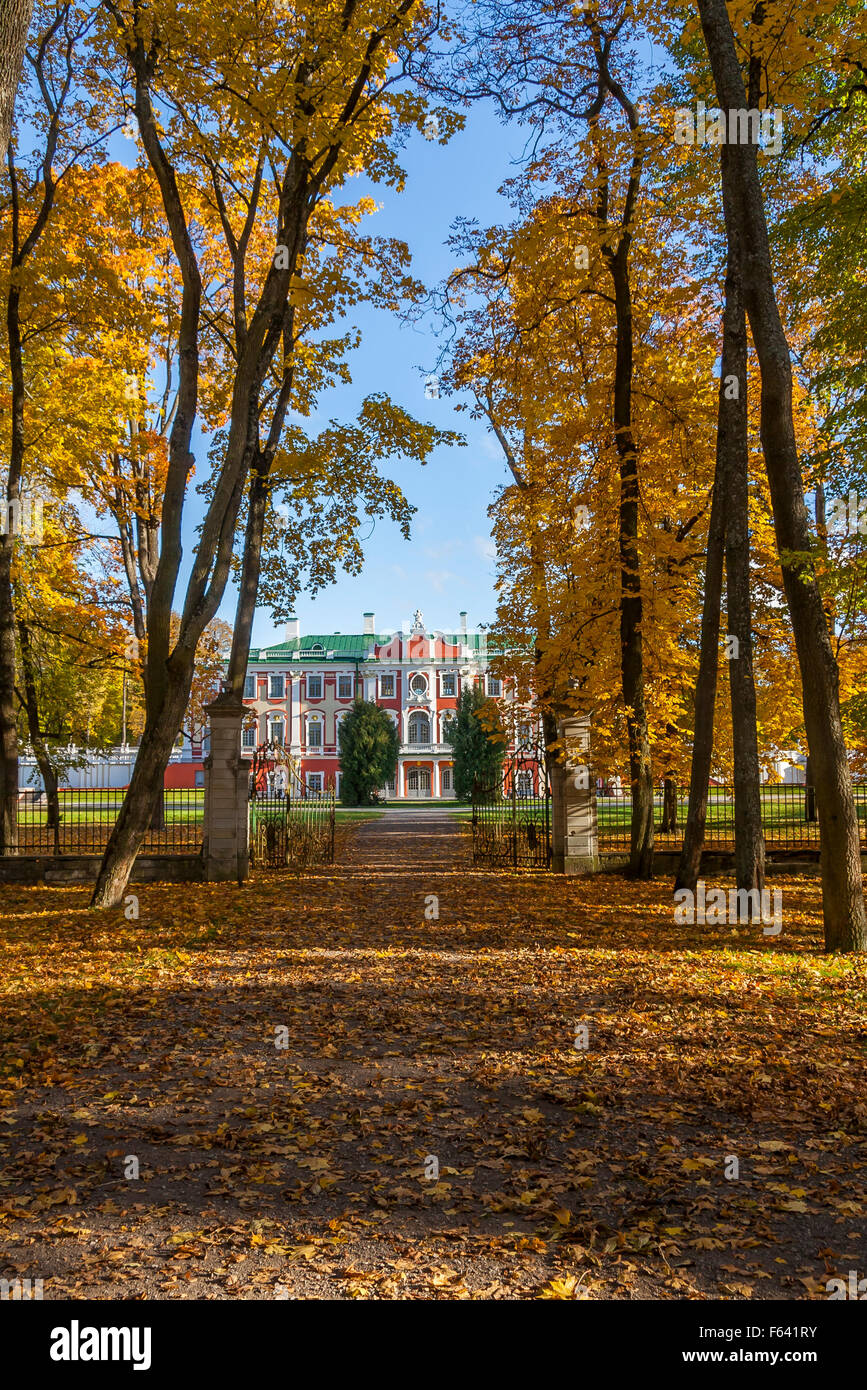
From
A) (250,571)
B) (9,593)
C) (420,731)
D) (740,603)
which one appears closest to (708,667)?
(740,603)

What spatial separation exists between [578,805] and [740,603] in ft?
17.3

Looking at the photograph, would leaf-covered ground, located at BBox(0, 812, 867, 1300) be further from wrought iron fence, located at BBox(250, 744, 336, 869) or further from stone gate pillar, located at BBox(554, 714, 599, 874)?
wrought iron fence, located at BBox(250, 744, 336, 869)

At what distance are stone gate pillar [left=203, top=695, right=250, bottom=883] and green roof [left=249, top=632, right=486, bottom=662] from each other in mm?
44343

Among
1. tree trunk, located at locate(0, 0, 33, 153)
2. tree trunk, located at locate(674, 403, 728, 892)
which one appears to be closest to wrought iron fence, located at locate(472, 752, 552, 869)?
tree trunk, located at locate(674, 403, 728, 892)

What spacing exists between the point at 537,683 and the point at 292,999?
9109 mm

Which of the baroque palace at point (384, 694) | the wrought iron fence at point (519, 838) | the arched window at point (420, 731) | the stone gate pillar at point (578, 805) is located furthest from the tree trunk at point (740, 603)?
the arched window at point (420, 731)

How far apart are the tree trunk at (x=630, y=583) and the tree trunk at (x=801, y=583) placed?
513cm

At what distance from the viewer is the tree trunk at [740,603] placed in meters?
9.45

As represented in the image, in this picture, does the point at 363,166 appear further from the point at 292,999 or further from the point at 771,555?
the point at 292,999

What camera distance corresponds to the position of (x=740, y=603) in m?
9.70

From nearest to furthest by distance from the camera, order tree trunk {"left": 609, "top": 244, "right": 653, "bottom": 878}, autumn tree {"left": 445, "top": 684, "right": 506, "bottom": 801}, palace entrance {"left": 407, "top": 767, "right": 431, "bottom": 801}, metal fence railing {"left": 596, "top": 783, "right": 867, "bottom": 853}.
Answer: tree trunk {"left": 609, "top": 244, "right": 653, "bottom": 878}
metal fence railing {"left": 596, "top": 783, "right": 867, "bottom": 853}
autumn tree {"left": 445, "top": 684, "right": 506, "bottom": 801}
palace entrance {"left": 407, "top": 767, "right": 431, "bottom": 801}

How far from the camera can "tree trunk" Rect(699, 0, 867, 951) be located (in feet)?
24.6

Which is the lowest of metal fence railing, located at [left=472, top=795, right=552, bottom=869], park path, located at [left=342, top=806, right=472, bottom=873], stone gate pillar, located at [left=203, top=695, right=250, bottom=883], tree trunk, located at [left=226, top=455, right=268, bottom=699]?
park path, located at [left=342, top=806, right=472, bottom=873]
